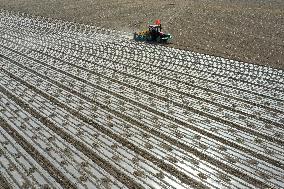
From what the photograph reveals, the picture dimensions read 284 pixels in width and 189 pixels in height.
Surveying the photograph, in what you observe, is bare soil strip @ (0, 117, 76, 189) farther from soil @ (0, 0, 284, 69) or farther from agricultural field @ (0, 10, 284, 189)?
soil @ (0, 0, 284, 69)

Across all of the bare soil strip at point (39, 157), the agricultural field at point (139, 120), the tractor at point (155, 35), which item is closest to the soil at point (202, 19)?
the tractor at point (155, 35)

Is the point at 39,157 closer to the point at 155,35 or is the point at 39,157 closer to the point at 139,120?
the point at 139,120

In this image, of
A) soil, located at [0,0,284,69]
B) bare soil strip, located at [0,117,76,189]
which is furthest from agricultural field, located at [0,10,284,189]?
soil, located at [0,0,284,69]

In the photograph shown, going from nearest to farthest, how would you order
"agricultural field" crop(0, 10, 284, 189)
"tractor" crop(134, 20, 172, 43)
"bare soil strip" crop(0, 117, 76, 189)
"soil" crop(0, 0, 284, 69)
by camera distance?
"bare soil strip" crop(0, 117, 76, 189)
"agricultural field" crop(0, 10, 284, 189)
"soil" crop(0, 0, 284, 69)
"tractor" crop(134, 20, 172, 43)

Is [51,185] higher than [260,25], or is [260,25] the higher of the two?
[260,25]

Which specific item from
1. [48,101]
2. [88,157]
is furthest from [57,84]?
[88,157]

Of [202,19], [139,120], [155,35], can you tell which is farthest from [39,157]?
[202,19]

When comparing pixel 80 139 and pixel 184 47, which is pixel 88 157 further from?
pixel 184 47
